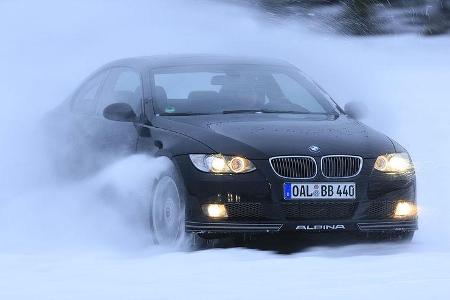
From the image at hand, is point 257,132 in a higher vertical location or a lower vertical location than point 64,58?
higher

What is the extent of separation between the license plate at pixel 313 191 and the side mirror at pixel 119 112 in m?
1.71

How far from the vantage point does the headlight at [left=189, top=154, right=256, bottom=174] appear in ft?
27.1

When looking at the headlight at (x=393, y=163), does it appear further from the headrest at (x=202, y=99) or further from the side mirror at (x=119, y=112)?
the side mirror at (x=119, y=112)

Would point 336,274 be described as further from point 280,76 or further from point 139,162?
point 280,76

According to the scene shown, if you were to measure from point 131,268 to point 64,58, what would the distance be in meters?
8.90

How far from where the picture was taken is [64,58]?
1547cm

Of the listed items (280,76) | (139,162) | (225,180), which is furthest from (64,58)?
(225,180)

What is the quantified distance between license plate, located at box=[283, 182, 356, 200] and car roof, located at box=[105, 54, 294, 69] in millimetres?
2168

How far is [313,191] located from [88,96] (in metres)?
3.29

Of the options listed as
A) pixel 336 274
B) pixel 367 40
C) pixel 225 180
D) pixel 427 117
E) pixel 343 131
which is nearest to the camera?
pixel 336 274

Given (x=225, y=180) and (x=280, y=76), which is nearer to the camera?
(x=225, y=180)

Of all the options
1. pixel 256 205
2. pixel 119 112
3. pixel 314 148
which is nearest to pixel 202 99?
pixel 119 112

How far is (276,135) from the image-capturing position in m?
8.58

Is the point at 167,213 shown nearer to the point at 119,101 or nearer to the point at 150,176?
the point at 150,176
